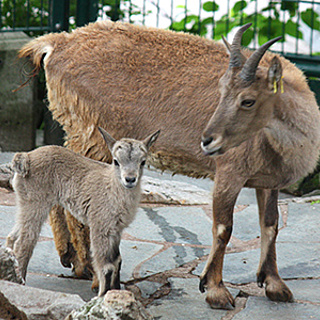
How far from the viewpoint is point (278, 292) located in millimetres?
4152

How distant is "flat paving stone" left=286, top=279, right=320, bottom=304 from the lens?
4192 mm

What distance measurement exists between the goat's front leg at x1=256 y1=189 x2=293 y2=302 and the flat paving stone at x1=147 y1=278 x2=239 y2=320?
0.79 ft

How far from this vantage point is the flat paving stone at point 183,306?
3.90 metres

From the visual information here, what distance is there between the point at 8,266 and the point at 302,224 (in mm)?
3242

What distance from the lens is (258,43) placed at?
26.3 ft

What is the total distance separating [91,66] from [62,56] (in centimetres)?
25

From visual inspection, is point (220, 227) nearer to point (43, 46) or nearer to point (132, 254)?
point (132, 254)

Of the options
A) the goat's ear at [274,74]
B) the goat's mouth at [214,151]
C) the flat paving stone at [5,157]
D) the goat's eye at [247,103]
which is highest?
the goat's ear at [274,74]

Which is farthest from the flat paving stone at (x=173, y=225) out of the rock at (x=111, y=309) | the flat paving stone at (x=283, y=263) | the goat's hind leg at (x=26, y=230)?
the rock at (x=111, y=309)

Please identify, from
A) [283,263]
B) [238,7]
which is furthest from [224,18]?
[283,263]

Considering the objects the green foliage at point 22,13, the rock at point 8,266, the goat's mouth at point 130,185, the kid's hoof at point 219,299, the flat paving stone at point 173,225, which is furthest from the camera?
the green foliage at point 22,13

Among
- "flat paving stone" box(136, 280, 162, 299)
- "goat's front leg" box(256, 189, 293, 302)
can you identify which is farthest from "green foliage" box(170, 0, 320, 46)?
"flat paving stone" box(136, 280, 162, 299)

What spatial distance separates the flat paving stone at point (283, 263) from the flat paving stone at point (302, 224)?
22 centimetres

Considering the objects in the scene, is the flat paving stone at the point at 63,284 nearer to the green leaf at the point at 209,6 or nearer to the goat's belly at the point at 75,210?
the goat's belly at the point at 75,210
